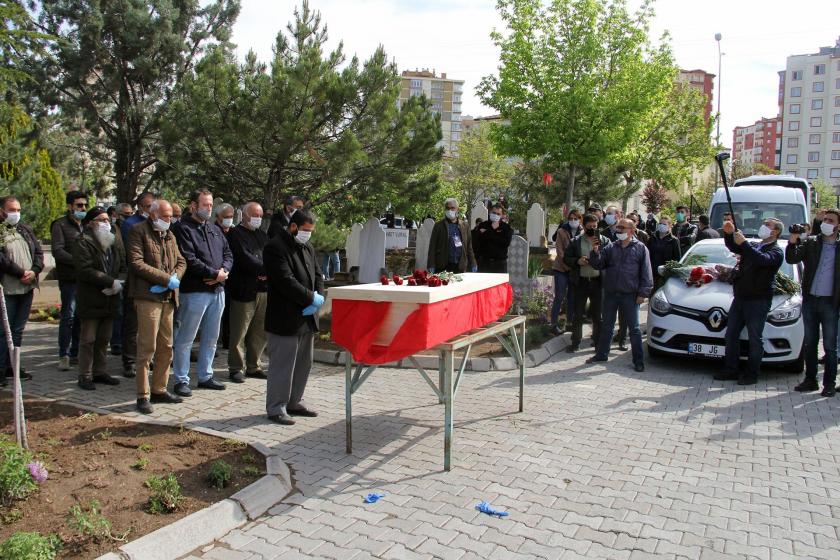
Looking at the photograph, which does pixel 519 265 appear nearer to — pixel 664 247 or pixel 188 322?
pixel 664 247

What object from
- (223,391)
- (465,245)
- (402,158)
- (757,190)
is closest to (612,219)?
(465,245)

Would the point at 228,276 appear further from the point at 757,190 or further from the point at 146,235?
the point at 757,190

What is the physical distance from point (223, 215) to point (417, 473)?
13.9ft

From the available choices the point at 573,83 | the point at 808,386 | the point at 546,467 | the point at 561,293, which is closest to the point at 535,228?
the point at 573,83

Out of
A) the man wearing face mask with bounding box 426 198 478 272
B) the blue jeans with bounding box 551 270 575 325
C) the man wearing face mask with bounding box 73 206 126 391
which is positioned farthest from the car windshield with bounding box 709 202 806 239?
the man wearing face mask with bounding box 73 206 126 391

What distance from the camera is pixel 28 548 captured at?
11.0 ft

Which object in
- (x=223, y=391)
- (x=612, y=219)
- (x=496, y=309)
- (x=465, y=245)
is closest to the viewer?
(x=496, y=309)

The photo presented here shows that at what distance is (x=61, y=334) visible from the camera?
8.13 meters

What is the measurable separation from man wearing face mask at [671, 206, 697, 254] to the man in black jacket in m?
9.87

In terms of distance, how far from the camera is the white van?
1425 centimetres

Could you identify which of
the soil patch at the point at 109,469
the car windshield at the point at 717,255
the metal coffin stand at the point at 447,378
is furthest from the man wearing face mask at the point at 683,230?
the soil patch at the point at 109,469

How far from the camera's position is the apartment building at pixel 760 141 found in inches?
5320

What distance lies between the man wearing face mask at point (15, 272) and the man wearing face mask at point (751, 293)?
7.99m

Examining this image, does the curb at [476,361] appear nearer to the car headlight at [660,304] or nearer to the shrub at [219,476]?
the car headlight at [660,304]
